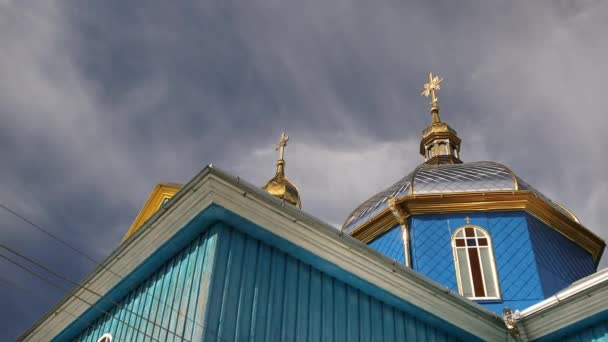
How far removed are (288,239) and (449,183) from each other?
6436 millimetres

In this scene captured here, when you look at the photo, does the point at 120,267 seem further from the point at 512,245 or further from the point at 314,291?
the point at 512,245

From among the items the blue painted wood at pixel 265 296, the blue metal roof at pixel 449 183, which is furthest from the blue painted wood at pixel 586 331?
the blue metal roof at pixel 449 183

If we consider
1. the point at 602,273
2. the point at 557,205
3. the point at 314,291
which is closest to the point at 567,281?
the point at 557,205

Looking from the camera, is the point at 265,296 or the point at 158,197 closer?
the point at 265,296

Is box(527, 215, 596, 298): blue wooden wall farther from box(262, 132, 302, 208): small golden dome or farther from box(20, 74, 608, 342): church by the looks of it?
box(262, 132, 302, 208): small golden dome

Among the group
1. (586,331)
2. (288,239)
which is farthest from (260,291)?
(586,331)

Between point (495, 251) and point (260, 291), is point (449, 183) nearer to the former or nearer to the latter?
point (495, 251)

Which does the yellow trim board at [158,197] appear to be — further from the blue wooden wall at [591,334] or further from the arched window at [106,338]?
the blue wooden wall at [591,334]

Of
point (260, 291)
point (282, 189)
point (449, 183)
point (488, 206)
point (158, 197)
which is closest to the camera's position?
point (260, 291)

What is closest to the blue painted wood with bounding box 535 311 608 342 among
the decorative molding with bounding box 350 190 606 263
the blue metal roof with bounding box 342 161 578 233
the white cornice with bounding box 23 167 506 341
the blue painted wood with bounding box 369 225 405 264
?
the white cornice with bounding box 23 167 506 341

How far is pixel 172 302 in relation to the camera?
612cm

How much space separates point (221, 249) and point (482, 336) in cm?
362

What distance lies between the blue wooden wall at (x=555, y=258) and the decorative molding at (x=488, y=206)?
16 cm

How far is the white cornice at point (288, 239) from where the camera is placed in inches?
244
